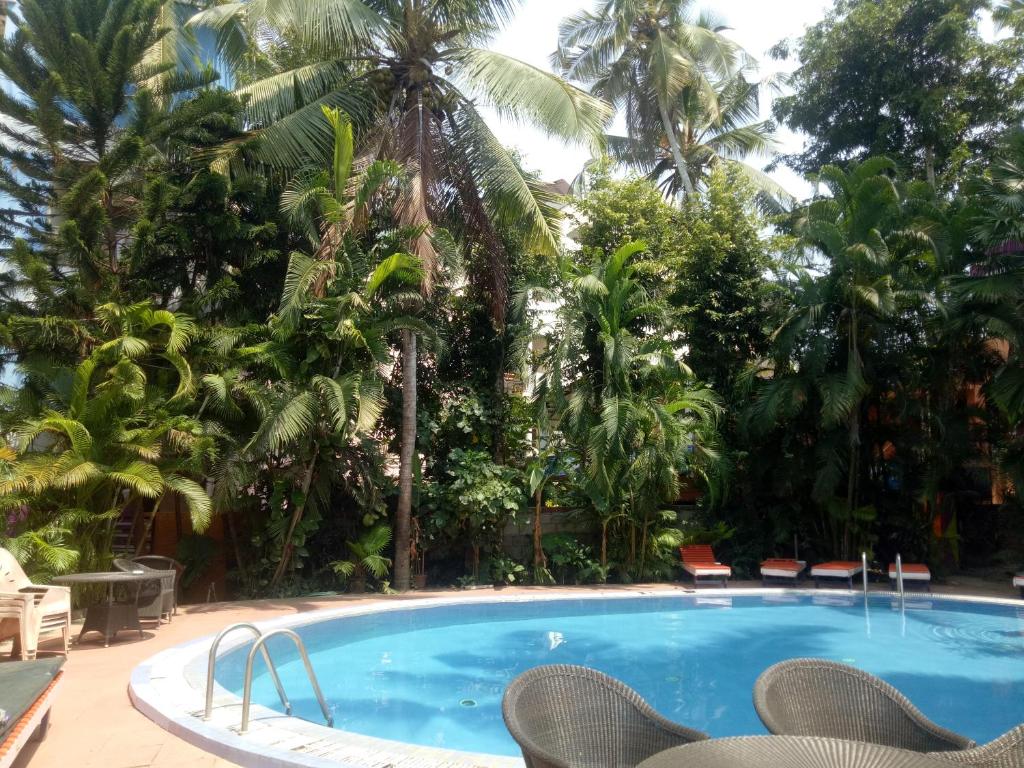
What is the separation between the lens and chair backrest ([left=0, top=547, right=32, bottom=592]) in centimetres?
712

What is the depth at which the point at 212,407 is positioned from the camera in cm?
1095

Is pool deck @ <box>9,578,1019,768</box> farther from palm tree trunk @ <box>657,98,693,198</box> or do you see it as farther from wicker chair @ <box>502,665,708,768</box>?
palm tree trunk @ <box>657,98,693,198</box>

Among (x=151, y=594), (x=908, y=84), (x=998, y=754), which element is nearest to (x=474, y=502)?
(x=151, y=594)

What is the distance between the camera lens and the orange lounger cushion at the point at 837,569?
12.6 meters

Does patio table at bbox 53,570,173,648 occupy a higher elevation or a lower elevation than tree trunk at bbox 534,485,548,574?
lower

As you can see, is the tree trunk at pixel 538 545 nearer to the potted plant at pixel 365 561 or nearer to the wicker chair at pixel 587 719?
the potted plant at pixel 365 561

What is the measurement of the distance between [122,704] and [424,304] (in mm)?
8296

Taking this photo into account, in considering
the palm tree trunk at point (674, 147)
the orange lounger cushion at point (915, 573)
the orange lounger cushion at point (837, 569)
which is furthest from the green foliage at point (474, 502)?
the palm tree trunk at point (674, 147)

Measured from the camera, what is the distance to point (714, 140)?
22750 millimetres

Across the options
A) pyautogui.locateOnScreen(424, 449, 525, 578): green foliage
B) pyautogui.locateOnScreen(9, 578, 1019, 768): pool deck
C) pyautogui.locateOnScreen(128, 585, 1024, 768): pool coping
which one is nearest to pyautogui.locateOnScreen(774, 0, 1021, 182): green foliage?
pyautogui.locateOnScreen(424, 449, 525, 578): green foliage

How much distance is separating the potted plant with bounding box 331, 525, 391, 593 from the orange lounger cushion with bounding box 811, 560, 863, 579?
22.9 ft

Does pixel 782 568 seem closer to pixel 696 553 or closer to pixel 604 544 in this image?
pixel 696 553

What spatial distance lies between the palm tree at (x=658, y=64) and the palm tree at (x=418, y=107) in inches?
334

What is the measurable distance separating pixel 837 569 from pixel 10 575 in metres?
11.4
